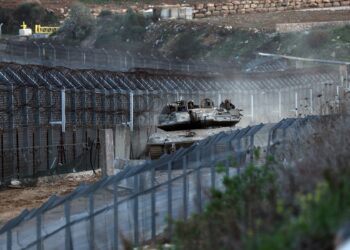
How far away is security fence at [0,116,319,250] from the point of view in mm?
17312

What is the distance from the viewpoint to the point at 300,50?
9900cm

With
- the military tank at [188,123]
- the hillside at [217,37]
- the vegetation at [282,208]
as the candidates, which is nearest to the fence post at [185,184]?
the vegetation at [282,208]

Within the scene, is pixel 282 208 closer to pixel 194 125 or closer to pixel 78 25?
pixel 194 125

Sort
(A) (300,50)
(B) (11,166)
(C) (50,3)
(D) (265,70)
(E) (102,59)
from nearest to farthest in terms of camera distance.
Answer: (B) (11,166)
(E) (102,59)
(D) (265,70)
(A) (300,50)
(C) (50,3)

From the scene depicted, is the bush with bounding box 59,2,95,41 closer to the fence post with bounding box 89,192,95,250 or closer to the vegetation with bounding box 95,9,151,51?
the vegetation with bounding box 95,9,151,51

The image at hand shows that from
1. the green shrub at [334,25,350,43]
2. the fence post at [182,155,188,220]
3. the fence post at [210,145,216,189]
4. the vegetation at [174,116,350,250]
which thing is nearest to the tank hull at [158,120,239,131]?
the fence post at [210,145,216,189]

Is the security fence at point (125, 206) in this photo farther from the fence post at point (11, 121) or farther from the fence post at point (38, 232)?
the fence post at point (11, 121)

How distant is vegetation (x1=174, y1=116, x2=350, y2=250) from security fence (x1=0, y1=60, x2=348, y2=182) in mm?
16838

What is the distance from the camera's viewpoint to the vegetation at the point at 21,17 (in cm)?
12681

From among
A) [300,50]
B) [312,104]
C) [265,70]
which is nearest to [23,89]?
[312,104]

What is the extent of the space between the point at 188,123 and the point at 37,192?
901 cm

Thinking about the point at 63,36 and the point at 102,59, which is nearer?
the point at 102,59

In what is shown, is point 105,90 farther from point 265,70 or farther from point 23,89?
point 265,70

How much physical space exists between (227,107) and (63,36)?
67341 millimetres
